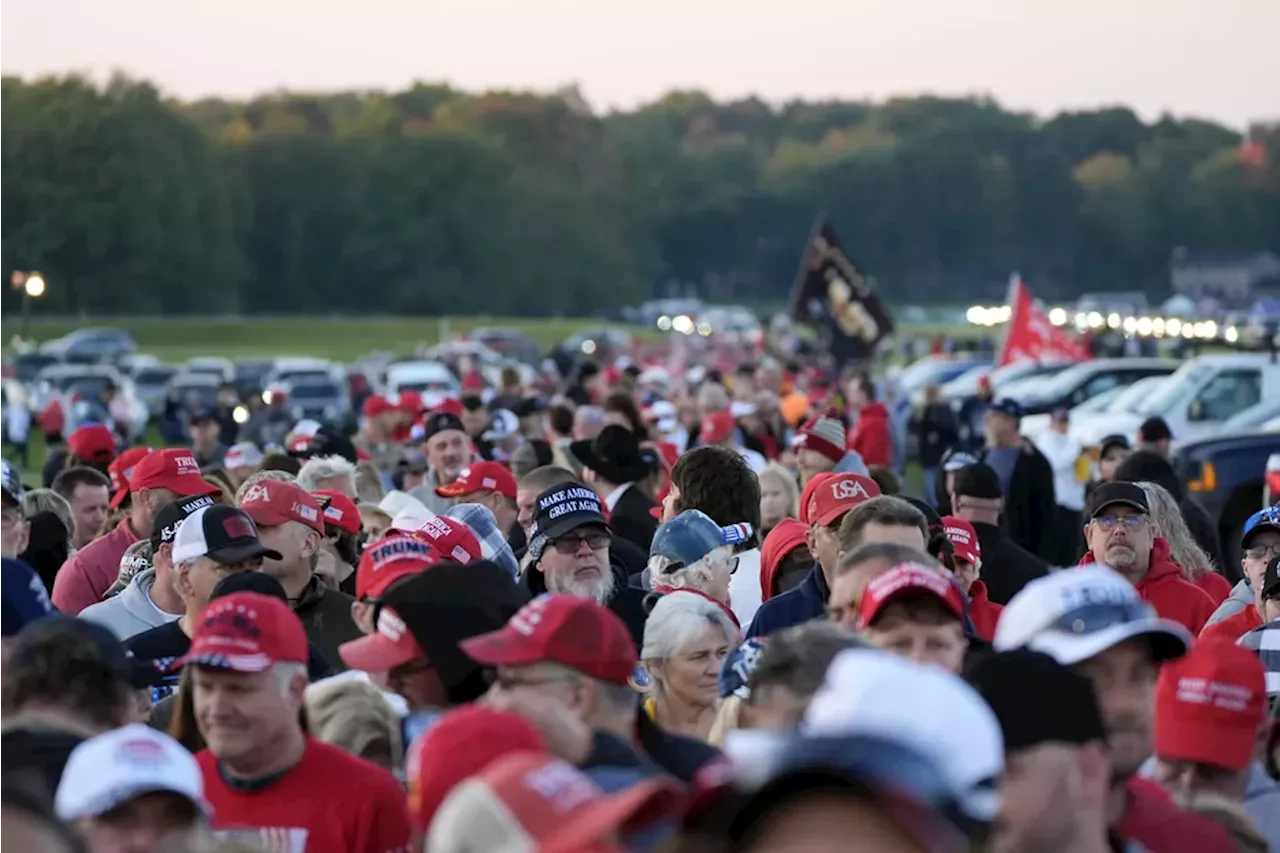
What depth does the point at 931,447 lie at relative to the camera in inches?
1017

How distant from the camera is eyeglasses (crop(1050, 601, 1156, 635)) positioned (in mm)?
4527

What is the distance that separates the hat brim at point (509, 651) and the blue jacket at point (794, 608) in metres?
2.76

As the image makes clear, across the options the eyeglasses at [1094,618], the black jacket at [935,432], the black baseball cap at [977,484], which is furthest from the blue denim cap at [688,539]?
the black jacket at [935,432]

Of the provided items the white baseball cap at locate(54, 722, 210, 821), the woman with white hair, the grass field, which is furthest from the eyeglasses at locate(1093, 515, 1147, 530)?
the grass field

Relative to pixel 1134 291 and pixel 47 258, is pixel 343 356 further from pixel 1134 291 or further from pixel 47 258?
pixel 1134 291

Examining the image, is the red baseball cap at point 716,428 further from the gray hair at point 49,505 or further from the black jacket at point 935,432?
the black jacket at point 935,432

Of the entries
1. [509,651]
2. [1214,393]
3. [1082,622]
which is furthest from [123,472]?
[1214,393]

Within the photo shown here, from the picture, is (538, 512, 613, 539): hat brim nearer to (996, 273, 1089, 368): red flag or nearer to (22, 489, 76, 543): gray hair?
(22, 489, 76, 543): gray hair

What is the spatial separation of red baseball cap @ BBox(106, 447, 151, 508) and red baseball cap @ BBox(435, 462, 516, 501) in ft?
4.84

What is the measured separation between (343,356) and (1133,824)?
84685mm

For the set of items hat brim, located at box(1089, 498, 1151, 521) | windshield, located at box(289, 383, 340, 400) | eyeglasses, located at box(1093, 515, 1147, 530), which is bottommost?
windshield, located at box(289, 383, 340, 400)

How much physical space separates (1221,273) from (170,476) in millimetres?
172961

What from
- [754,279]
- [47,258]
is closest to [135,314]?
[47,258]

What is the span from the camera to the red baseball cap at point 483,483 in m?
10.9
